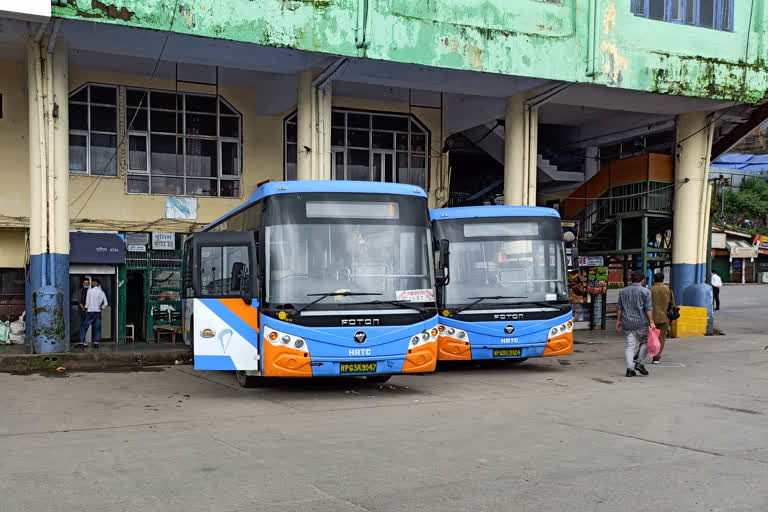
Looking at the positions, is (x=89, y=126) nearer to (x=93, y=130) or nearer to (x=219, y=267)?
(x=93, y=130)

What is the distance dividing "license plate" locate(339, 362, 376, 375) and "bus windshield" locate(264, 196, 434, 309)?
783mm

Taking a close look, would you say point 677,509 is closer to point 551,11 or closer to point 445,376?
point 445,376

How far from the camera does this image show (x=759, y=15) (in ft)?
74.5

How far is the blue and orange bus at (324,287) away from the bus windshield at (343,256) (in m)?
0.01

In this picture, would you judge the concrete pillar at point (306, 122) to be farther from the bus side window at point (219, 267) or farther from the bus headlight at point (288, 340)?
the bus headlight at point (288, 340)

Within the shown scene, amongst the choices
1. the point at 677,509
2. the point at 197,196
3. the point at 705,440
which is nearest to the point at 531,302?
the point at 705,440

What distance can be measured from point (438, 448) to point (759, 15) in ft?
66.5

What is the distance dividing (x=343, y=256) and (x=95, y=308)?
11.5 meters

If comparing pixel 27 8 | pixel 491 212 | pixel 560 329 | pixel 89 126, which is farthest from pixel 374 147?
pixel 560 329

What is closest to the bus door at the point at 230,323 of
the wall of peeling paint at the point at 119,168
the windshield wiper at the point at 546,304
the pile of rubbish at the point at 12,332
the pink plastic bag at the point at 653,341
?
the windshield wiper at the point at 546,304

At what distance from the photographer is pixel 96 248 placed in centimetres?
2138

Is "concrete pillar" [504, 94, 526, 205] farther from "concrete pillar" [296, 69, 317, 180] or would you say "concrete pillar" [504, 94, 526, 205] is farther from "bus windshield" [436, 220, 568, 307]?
"bus windshield" [436, 220, 568, 307]

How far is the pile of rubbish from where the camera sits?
20438 millimetres

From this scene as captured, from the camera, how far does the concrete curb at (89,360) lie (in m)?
15.6
